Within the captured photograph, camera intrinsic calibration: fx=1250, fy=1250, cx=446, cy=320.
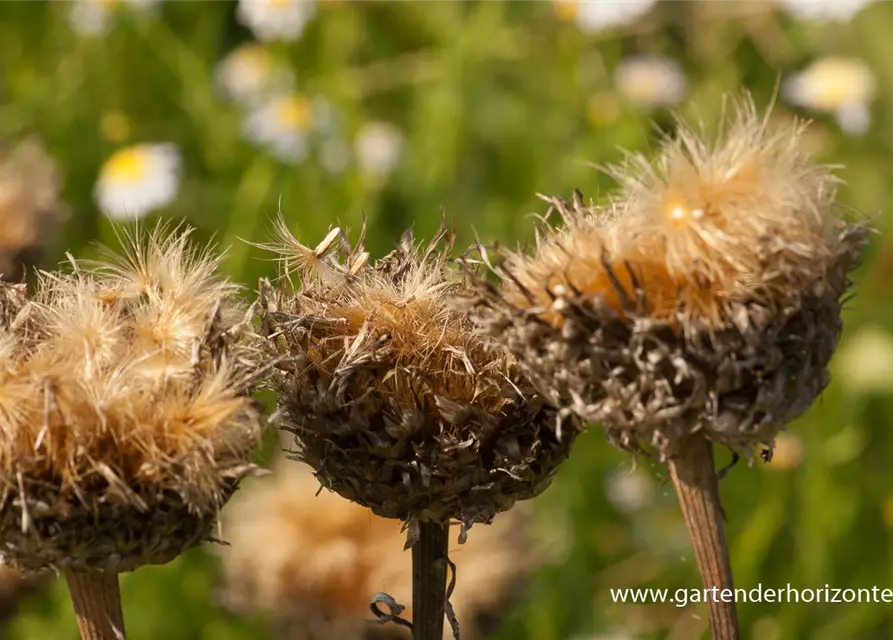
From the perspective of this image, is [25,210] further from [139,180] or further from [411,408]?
[411,408]

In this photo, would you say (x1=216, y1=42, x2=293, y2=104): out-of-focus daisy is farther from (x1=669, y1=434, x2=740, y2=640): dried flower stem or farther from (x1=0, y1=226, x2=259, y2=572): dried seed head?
(x1=669, y1=434, x2=740, y2=640): dried flower stem

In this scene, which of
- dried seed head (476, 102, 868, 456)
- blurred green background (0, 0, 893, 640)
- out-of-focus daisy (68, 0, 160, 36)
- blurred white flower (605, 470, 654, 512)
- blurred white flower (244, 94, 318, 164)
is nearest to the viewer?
dried seed head (476, 102, 868, 456)

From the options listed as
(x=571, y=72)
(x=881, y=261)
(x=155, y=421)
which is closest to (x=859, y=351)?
(x=881, y=261)

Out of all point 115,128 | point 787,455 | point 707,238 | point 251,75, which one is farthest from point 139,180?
point 707,238

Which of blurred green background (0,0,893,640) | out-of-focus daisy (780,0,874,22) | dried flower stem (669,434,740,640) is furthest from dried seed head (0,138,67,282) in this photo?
out-of-focus daisy (780,0,874,22)

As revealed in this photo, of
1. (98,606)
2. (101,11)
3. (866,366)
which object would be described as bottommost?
(98,606)

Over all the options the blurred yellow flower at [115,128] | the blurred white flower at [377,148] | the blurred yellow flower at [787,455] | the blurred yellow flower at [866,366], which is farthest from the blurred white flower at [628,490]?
the blurred yellow flower at [115,128]
